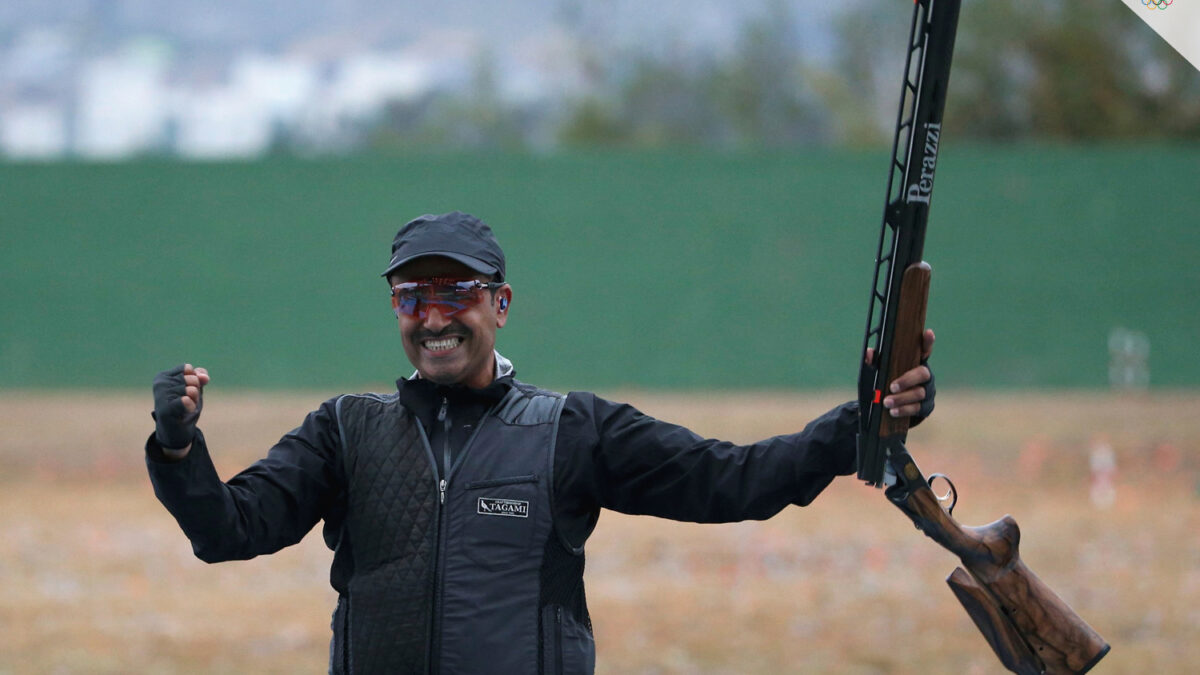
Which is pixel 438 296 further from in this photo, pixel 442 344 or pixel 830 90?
pixel 830 90

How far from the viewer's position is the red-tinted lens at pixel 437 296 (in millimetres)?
3223

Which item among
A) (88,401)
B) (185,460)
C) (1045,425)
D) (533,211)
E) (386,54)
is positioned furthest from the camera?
(386,54)

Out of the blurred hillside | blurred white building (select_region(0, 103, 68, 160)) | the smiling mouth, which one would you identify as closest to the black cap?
the smiling mouth

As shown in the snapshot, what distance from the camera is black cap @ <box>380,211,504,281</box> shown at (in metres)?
3.19

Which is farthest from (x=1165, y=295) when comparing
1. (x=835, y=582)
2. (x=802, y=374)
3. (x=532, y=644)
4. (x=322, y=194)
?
(x=532, y=644)

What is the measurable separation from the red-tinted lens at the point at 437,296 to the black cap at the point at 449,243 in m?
0.05

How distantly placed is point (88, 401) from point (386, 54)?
84.4ft

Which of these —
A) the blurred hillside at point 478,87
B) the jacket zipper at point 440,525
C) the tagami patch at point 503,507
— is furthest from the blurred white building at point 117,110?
the tagami patch at point 503,507

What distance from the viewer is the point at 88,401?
66.0 ft

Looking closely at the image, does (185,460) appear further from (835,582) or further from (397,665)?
(835,582)

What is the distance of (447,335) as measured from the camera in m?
3.21

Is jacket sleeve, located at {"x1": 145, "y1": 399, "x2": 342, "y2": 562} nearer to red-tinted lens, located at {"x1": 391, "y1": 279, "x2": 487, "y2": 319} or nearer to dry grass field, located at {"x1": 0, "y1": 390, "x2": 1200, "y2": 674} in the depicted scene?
red-tinted lens, located at {"x1": 391, "y1": 279, "x2": 487, "y2": 319}

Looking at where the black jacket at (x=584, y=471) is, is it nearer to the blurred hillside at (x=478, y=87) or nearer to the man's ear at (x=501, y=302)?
the man's ear at (x=501, y=302)

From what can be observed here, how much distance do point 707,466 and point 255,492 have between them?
91cm
